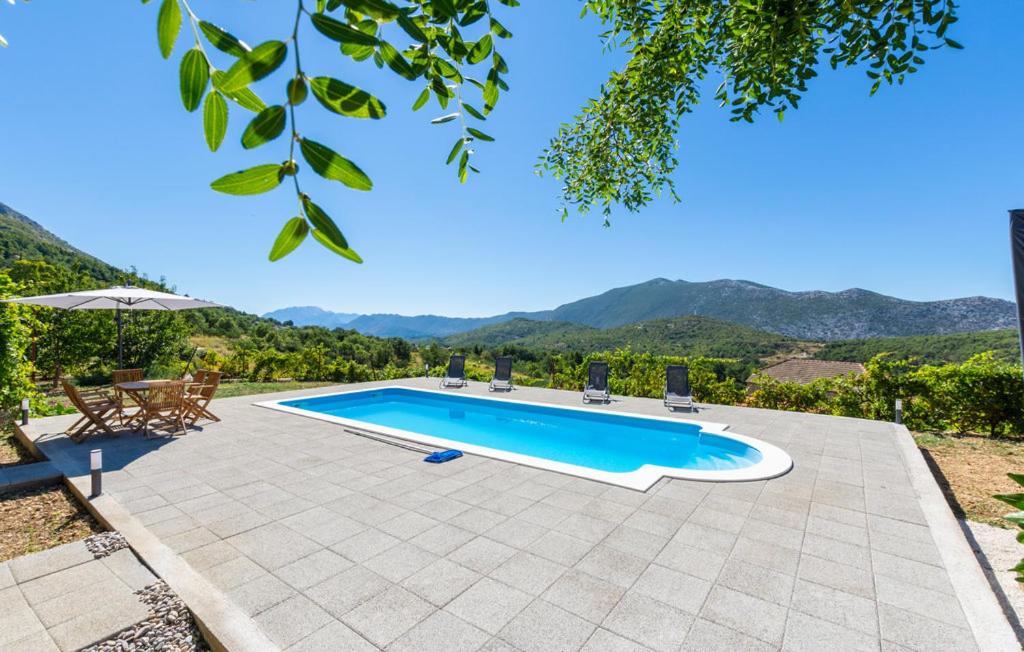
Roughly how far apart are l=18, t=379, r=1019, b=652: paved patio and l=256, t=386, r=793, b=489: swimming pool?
409mm

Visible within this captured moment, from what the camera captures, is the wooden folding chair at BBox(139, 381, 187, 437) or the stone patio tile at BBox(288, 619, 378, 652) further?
the wooden folding chair at BBox(139, 381, 187, 437)

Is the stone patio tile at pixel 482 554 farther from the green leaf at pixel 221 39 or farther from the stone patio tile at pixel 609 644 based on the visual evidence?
the green leaf at pixel 221 39

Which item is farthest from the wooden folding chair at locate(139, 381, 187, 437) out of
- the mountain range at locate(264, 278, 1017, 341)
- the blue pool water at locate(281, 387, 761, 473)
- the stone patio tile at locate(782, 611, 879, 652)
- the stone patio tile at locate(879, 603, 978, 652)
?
the mountain range at locate(264, 278, 1017, 341)

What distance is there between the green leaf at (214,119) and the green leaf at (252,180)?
0.53 ft

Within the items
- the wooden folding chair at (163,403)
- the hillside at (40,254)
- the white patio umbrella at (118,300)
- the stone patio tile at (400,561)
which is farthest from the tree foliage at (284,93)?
the hillside at (40,254)

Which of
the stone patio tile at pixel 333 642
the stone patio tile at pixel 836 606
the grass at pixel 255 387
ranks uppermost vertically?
the grass at pixel 255 387

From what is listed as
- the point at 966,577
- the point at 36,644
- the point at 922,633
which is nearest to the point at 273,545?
the point at 36,644

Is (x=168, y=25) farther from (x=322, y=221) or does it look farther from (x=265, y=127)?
(x=322, y=221)

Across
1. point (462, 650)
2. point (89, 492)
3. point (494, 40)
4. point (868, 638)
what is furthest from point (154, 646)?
point (868, 638)

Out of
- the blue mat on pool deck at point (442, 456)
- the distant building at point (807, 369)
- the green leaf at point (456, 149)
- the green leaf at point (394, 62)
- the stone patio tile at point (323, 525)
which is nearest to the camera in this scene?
the green leaf at point (394, 62)

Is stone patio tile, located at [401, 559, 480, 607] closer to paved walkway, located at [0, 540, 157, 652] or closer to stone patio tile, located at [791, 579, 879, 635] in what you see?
paved walkway, located at [0, 540, 157, 652]

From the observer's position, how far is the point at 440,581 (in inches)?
121

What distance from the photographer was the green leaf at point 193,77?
2.26 feet

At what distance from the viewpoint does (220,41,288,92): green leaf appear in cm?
60
